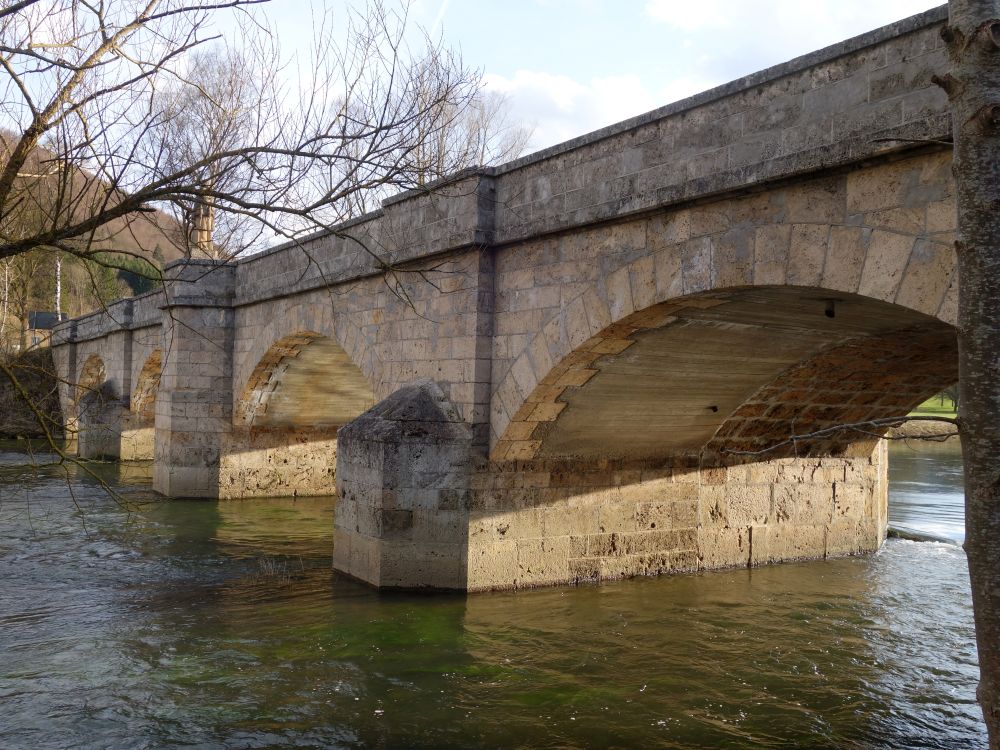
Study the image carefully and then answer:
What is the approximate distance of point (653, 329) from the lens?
262 inches

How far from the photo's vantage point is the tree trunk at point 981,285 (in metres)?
2.40

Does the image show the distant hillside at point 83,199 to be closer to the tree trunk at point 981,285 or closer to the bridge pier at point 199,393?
the tree trunk at point 981,285

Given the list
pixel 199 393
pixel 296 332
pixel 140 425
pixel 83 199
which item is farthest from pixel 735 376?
pixel 140 425

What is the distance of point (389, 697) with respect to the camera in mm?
5508

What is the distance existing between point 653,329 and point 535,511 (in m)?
2.13

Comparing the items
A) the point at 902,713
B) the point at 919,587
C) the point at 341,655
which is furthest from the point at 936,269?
the point at 919,587

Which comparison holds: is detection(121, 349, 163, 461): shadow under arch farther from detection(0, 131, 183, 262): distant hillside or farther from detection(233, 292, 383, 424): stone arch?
detection(0, 131, 183, 262): distant hillside

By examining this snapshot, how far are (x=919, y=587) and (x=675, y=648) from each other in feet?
11.1

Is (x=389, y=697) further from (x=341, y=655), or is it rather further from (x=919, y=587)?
(x=919, y=587)

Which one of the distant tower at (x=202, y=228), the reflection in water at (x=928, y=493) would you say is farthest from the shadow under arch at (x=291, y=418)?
the reflection in water at (x=928, y=493)

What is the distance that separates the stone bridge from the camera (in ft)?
16.0

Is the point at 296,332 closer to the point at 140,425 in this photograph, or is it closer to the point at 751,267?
the point at 751,267

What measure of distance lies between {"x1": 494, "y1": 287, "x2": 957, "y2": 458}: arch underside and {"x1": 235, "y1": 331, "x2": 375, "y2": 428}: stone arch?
467 cm

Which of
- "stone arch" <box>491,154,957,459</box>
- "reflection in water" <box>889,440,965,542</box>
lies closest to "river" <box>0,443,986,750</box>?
"stone arch" <box>491,154,957,459</box>
